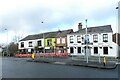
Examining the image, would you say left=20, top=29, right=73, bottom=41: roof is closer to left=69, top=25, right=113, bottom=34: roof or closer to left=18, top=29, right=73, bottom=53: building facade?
left=18, top=29, right=73, bottom=53: building facade

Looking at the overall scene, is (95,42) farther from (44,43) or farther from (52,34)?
(44,43)

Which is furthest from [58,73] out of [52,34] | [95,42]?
[52,34]

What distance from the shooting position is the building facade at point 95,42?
56.6m

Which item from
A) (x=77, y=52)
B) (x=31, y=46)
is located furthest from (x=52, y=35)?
(x=77, y=52)

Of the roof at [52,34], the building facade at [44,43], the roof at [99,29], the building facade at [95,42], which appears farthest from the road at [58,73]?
the roof at [52,34]

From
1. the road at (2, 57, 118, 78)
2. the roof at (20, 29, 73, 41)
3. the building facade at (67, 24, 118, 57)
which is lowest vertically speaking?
the road at (2, 57, 118, 78)

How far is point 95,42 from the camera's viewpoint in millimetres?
59406

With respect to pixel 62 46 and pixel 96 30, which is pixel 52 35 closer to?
pixel 62 46

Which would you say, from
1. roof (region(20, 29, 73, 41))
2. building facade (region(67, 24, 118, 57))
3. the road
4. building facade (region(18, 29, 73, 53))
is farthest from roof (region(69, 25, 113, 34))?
the road

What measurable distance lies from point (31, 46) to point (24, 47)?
4956 mm

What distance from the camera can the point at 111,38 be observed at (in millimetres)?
56656

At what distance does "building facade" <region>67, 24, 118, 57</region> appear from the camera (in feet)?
186

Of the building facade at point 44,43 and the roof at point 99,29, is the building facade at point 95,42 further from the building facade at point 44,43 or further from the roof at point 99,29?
the building facade at point 44,43

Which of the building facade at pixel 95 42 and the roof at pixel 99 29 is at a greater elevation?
the roof at pixel 99 29
